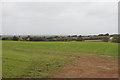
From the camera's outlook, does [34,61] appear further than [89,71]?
Yes

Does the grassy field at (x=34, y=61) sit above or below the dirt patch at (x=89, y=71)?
above

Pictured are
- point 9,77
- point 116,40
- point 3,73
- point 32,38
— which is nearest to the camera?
point 9,77

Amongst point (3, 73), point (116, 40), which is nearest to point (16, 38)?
point (116, 40)

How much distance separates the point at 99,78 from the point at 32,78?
3.98 m

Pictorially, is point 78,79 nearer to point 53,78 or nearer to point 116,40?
point 53,78

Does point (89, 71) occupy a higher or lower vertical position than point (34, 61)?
lower

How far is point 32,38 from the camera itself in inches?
2201

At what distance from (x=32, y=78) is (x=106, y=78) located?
4.42 meters

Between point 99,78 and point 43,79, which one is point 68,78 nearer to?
point 43,79

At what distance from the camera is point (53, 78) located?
6309 mm

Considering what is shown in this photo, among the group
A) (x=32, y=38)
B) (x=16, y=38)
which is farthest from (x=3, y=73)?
(x=16, y=38)

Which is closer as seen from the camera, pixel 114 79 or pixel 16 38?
pixel 114 79

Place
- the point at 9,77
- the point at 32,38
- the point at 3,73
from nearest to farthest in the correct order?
the point at 9,77, the point at 3,73, the point at 32,38

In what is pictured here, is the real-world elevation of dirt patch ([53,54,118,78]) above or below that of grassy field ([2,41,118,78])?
below
